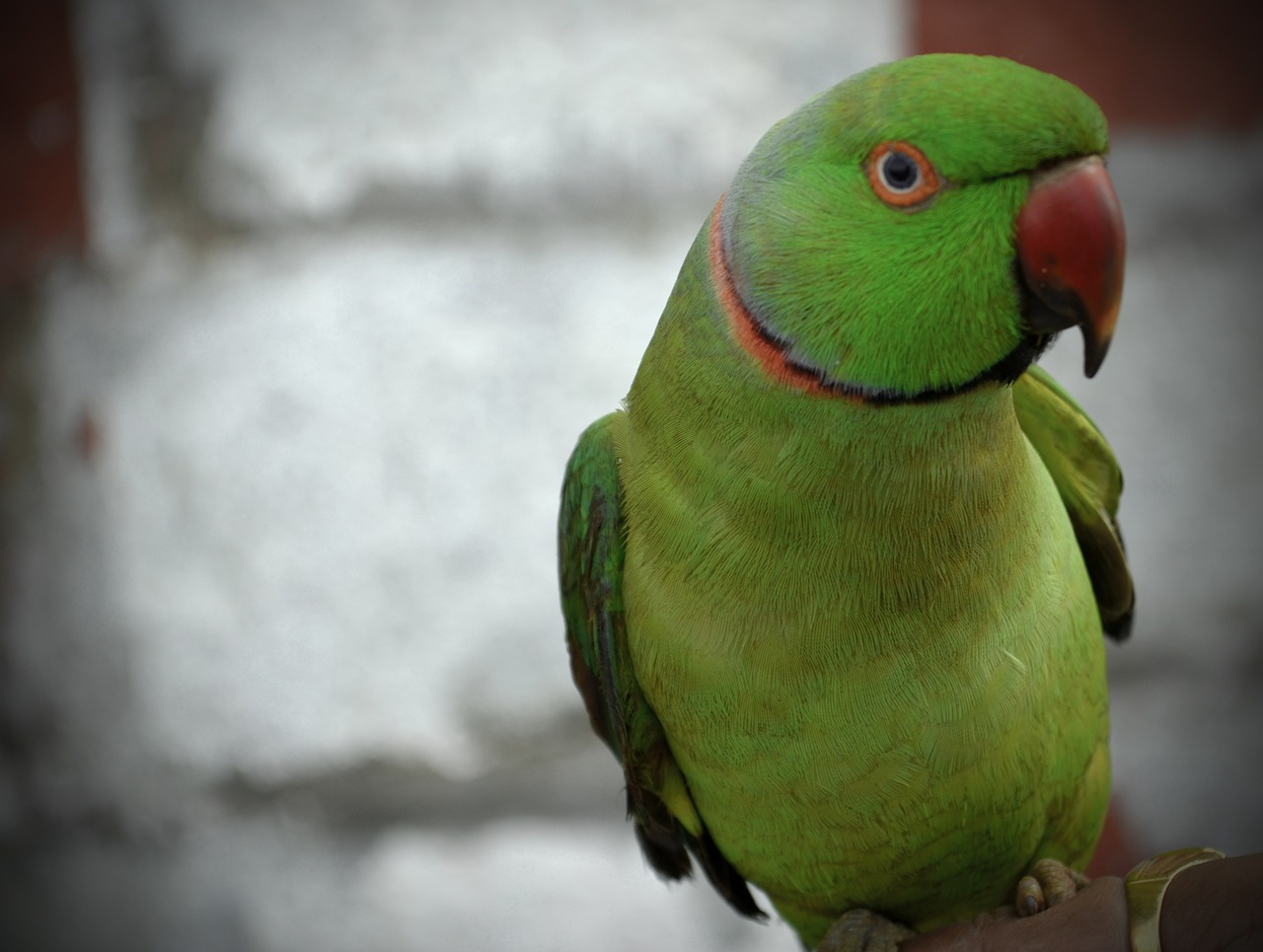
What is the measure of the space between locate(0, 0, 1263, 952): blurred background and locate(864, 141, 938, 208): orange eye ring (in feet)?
2.69

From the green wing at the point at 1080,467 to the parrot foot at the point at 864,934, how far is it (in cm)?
37

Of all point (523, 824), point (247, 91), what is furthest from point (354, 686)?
point (247, 91)

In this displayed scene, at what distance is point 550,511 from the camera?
60.1 inches

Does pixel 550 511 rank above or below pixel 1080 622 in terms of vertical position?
above

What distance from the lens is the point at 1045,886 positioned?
91 cm

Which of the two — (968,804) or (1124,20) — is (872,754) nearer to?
(968,804)

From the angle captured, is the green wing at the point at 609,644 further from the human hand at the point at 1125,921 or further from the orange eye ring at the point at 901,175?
the orange eye ring at the point at 901,175

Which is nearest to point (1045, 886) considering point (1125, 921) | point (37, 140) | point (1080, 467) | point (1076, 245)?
point (1125, 921)

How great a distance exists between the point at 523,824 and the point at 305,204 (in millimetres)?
888

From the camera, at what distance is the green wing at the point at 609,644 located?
90 centimetres

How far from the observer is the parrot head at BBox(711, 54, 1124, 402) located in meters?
0.64

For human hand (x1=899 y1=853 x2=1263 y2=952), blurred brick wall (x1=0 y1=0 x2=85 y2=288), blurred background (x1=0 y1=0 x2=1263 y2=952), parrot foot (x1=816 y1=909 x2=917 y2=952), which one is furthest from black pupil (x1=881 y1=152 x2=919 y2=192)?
blurred brick wall (x1=0 y1=0 x2=85 y2=288)

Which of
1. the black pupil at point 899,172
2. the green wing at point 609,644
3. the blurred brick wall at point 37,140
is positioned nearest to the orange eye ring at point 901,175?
the black pupil at point 899,172

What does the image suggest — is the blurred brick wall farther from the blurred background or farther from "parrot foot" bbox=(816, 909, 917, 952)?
"parrot foot" bbox=(816, 909, 917, 952)
